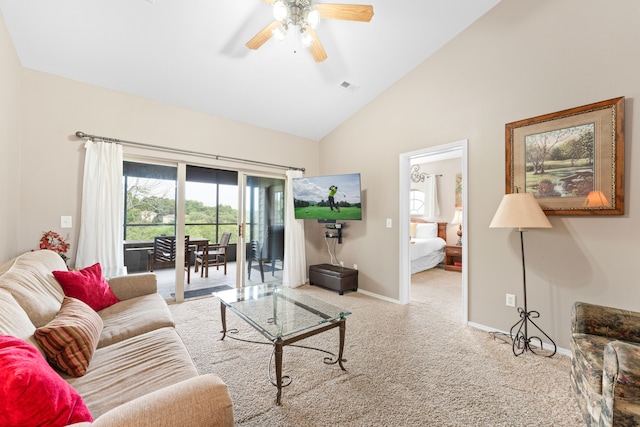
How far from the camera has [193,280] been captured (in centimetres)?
476

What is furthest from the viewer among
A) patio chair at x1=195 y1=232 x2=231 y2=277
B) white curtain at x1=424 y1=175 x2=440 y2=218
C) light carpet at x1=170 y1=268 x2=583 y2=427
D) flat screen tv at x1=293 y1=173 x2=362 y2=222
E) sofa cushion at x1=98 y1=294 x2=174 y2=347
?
white curtain at x1=424 y1=175 x2=440 y2=218

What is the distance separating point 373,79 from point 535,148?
6.77 feet

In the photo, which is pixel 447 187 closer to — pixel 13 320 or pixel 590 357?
pixel 590 357

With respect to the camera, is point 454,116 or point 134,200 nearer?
point 454,116

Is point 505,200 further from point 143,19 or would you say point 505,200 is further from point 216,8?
point 143,19

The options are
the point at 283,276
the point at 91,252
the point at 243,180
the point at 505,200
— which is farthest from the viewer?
the point at 283,276

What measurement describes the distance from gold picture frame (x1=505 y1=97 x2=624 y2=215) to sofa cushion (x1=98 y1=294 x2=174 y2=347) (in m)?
3.36

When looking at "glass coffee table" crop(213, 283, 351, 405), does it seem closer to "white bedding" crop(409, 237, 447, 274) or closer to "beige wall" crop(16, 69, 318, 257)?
"beige wall" crop(16, 69, 318, 257)

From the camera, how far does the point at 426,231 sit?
20.8ft

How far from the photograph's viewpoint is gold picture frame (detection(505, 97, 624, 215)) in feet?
7.19

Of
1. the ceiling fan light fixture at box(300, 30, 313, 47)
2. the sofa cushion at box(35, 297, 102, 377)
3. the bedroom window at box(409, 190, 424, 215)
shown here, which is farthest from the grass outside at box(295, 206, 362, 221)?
the bedroom window at box(409, 190, 424, 215)

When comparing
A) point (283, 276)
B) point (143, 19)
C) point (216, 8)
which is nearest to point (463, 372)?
point (283, 276)

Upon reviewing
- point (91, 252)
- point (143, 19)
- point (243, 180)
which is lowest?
point (91, 252)

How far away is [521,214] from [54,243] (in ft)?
15.0
